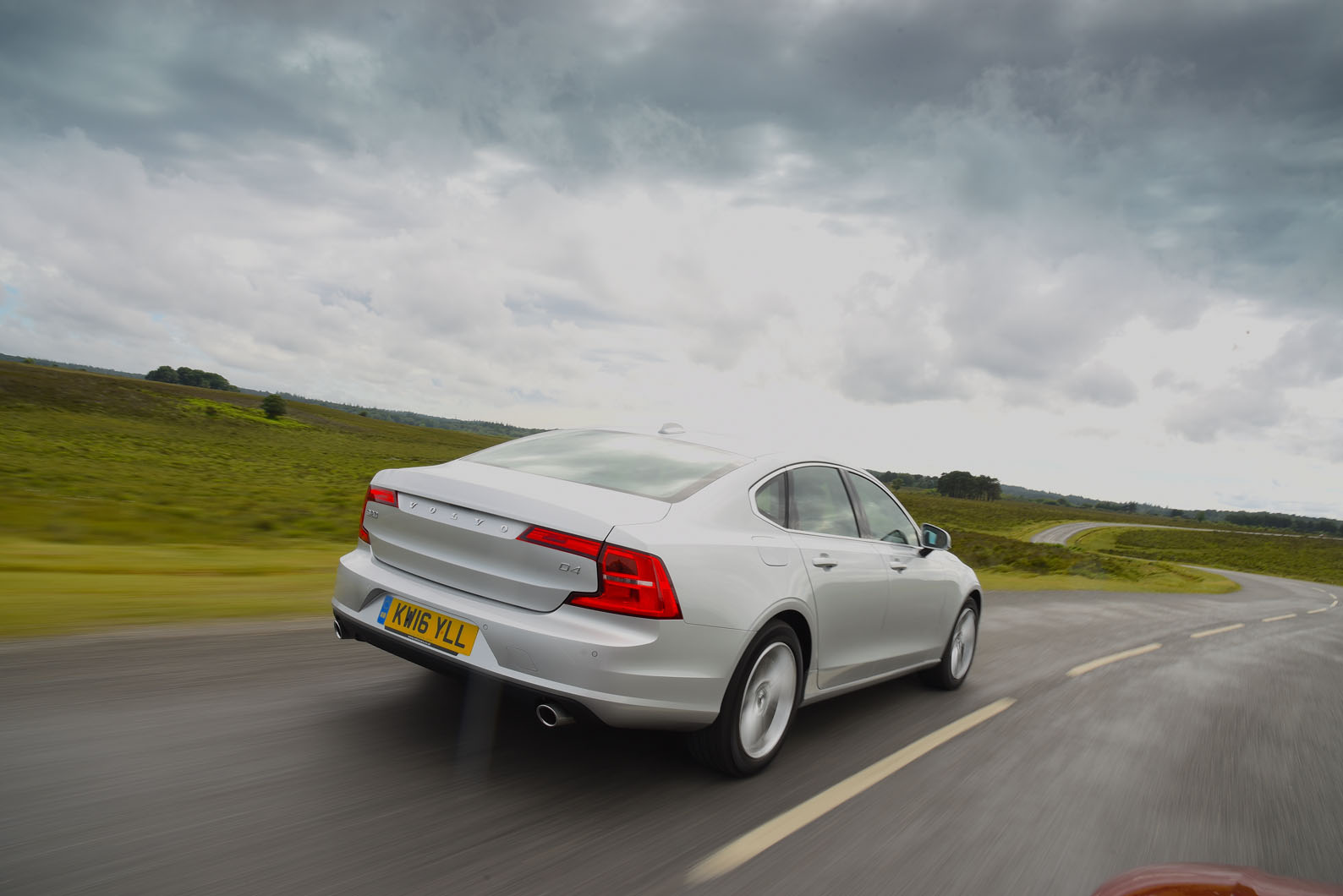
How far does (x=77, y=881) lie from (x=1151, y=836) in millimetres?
3966

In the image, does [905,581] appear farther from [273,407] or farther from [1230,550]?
[1230,550]

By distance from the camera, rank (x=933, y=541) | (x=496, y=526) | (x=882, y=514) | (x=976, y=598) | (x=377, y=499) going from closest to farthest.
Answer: (x=496, y=526), (x=377, y=499), (x=882, y=514), (x=933, y=541), (x=976, y=598)

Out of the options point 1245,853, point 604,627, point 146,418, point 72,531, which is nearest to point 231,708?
point 604,627

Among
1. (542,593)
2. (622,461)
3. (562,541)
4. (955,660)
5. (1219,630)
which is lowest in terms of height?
(1219,630)

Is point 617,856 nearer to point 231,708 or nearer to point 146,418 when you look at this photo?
point 231,708

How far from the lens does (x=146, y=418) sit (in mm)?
50000

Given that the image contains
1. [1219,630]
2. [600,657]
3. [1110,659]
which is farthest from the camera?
[1219,630]

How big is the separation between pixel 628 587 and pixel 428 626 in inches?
34.6

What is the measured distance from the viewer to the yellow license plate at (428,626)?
3371mm

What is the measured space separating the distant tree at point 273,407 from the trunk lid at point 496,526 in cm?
7943

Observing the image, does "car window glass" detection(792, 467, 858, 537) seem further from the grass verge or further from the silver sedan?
the grass verge

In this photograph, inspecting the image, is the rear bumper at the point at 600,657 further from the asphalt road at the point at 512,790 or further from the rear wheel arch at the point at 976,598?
the rear wheel arch at the point at 976,598

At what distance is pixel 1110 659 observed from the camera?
27.9 ft

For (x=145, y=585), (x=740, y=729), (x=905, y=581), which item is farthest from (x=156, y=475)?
(x=740, y=729)
